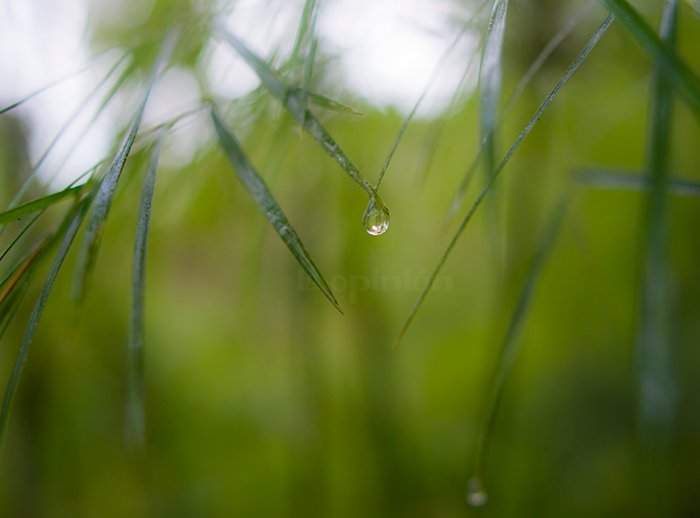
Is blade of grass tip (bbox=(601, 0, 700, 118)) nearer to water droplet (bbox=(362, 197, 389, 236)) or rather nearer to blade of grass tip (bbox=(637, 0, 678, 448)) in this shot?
blade of grass tip (bbox=(637, 0, 678, 448))

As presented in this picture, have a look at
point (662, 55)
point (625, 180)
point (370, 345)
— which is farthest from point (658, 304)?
point (370, 345)

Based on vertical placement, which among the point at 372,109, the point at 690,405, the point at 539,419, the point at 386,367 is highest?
the point at 372,109

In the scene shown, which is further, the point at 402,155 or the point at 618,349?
the point at 618,349

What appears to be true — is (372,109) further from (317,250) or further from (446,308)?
(446,308)

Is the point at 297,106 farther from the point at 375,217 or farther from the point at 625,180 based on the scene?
the point at 625,180

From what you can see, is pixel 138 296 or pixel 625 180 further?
pixel 625 180

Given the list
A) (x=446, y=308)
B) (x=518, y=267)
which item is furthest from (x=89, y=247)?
(x=446, y=308)
